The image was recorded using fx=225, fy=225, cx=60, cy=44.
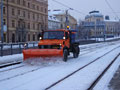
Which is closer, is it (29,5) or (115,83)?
(115,83)

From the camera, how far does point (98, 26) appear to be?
11375 cm

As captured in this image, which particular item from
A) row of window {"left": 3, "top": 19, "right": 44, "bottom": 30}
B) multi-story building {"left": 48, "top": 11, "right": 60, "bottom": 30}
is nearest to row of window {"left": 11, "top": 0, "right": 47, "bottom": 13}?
row of window {"left": 3, "top": 19, "right": 44, "bottom": 30}

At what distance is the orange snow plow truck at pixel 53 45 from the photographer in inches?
561

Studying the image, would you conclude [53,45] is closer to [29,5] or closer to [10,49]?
[10,49]

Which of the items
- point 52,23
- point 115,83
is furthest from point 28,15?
point 115,83

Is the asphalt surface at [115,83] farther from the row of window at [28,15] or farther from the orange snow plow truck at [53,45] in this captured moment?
the row of window at [28,15]

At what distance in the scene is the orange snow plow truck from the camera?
14.2m

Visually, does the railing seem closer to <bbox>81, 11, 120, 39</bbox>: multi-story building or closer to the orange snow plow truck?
the orange snow plow truck

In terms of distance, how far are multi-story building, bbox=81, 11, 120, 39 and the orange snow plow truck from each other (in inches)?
3026

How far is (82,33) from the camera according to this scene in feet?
265

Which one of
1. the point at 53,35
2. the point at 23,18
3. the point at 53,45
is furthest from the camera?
the point at 23,18

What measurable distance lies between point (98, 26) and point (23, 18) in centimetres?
6462

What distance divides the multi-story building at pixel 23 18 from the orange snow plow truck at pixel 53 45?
110 ft

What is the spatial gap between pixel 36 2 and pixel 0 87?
55831mm
